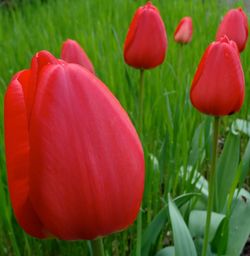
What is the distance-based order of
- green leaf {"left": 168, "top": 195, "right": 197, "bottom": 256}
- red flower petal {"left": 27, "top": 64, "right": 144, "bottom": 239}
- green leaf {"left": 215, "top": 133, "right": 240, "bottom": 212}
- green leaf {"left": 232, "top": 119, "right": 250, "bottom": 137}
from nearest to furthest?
red flower petal {"left": 27, "top": 64, "right": 144, "bottom": 239}, green leaf {"left": 168, "top": 195, "right": 197, "bottom": 256}, green leaf {"left": 215, "top": 133, "right": 240, "bottom": 212}, green leaf {"left": 232, "top": 119, "right": 250, "bottom": 137}

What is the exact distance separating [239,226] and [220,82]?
42cm

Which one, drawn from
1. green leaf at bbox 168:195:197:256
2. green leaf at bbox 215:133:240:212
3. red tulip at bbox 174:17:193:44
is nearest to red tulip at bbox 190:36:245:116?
green leaf at bbox 168:195:197:256

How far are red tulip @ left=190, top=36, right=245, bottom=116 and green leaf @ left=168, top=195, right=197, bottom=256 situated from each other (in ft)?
0.58

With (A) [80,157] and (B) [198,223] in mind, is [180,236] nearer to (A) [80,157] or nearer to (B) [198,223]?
(B) [198,223]

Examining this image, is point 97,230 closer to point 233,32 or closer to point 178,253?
point 178,253

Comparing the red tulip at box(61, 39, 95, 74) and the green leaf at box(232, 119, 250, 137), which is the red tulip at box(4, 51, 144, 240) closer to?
the red tulip at box(61, 39, 95, 74)

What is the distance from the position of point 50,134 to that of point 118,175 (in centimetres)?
6

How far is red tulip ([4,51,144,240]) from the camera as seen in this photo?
429 mm

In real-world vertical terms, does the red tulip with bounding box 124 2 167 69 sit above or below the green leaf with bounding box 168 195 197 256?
above

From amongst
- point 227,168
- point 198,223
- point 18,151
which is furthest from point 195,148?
point 18,151

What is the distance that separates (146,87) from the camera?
1706 mm

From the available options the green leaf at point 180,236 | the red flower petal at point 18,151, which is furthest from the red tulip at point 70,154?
the green leaf at point 180,236

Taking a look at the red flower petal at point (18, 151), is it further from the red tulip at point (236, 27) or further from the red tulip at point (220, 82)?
the red tulip at point (236, 27)

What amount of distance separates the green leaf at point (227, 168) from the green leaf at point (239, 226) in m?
0.03
